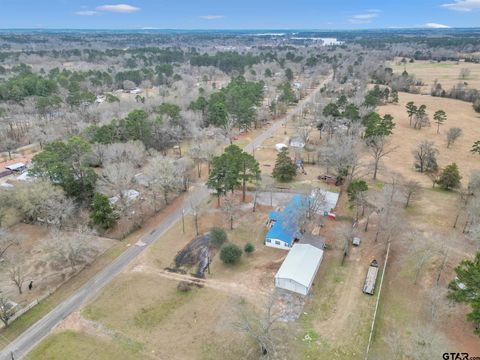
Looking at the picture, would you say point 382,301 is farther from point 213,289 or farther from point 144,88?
point 144,88

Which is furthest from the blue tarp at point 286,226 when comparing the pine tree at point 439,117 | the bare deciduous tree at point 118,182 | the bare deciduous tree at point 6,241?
the pine tree at point 439,117

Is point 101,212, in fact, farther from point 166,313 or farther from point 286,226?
point 286,226

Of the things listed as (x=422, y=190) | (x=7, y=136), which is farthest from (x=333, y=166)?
(x=7, y=136)

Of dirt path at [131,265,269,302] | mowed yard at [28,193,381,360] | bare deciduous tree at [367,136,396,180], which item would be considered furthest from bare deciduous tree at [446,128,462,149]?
dirt path at [131,265,269,302]

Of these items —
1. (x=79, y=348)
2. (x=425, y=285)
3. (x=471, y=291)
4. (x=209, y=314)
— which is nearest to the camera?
(x=471, y=291)

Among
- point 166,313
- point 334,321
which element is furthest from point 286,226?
point 166,313

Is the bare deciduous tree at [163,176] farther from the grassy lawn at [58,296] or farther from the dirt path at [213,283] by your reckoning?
the dirt path at [213,283]
